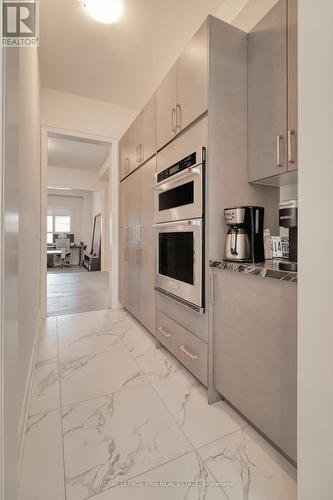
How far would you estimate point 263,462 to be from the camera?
1116 mm

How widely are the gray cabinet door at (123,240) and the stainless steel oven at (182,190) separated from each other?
1.05 metres

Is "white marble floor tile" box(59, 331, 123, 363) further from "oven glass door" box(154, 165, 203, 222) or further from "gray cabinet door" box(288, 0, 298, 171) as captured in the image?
"gray cabinet door" box(288, 0, 298, 171)

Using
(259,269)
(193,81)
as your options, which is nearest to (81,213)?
(193,81)

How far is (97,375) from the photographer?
1817 millimetres

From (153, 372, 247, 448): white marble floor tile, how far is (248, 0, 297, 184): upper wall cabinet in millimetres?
1411

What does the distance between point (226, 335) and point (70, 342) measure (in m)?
1.66

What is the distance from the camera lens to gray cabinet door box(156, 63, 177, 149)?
Result: 1856 mm

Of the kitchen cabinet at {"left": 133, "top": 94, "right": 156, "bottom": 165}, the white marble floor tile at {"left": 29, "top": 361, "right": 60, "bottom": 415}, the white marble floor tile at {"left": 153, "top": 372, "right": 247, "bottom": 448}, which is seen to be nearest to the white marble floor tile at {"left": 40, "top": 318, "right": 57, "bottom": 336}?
the white marble floor tile at {"left": 29, "top": 361, "right": 60, "bottom": 415}

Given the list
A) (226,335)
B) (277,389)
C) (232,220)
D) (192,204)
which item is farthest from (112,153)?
(277,389)

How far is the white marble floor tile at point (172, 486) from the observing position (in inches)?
37.9

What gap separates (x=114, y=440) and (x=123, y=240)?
232 cm

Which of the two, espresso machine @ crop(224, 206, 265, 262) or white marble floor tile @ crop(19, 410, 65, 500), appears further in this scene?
espresso machine @ crop(224, 206, 265, 262)

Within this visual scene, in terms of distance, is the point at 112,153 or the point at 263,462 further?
the point at 112,153
